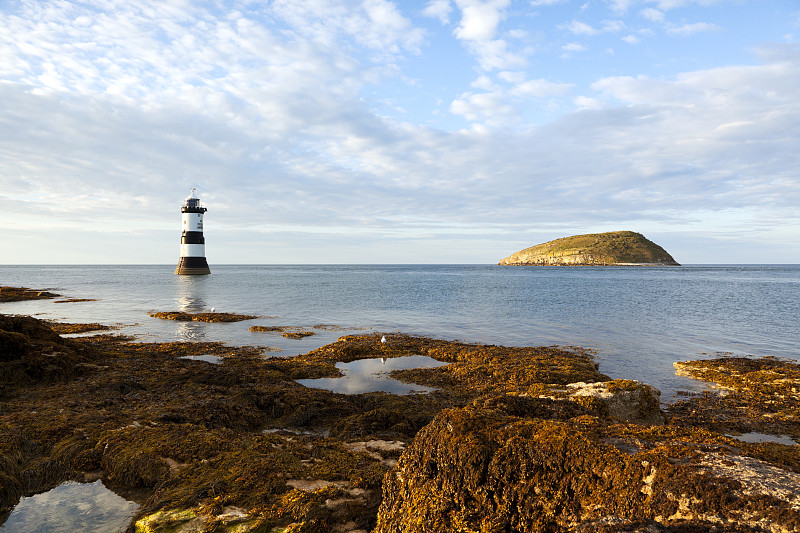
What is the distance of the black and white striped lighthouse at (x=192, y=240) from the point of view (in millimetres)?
77938

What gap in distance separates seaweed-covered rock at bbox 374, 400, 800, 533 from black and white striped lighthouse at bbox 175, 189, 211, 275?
8255 cm

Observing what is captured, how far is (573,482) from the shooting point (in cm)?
448

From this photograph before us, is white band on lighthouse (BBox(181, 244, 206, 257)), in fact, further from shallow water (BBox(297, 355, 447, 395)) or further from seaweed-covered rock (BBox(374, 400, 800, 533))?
seaweed-covered rock (BBox(374, 400, 800, 533))

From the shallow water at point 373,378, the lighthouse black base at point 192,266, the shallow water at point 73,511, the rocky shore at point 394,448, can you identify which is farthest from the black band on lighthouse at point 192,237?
the shallow water at point 73,511

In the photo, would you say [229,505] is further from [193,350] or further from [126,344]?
[126,344]

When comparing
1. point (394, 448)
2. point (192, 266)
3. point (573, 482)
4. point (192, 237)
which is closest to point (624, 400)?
point (394, 448)

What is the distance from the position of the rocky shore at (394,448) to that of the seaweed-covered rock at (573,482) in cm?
1

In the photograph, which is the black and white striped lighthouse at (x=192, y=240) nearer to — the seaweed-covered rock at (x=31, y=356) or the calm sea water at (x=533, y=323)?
the calm sea water at (x=533, y=323)

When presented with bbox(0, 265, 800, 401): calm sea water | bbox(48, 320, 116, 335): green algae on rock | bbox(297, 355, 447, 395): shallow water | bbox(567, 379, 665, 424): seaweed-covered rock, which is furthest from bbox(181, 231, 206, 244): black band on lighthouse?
bbox(567, 379, 665, 424): seaweed-covered rock

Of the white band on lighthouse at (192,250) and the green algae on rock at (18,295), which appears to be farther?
the white band on lighthouse at (192,250)

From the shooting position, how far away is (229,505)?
595 centimetres

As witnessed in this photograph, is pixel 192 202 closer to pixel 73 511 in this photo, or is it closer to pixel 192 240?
pixel 192 240

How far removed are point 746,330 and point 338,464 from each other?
107 feet

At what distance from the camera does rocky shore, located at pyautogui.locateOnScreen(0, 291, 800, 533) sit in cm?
419
